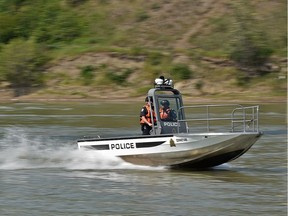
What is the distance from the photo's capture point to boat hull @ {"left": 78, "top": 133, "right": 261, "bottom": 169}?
16453 mm

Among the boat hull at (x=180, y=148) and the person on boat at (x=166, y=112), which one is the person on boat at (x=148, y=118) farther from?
the boat hull at (x=180, y=148)

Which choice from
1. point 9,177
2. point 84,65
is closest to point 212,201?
point 9,177

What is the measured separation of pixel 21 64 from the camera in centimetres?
5516

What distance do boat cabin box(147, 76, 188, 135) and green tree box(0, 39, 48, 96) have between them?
3648 centimetres

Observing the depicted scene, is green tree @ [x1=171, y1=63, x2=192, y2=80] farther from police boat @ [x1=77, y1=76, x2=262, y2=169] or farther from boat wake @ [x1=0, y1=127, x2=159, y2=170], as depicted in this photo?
police boat @ [x1=77, y1=76, x2=262, y2=169]

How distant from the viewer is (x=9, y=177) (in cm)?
1681

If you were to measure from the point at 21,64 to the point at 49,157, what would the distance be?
118 ft

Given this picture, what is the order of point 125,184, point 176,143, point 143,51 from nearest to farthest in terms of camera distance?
point 125,184, point 176,143, point 143,51

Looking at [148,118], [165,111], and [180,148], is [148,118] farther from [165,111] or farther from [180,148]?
[180,148]

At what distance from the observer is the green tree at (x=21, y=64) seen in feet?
178

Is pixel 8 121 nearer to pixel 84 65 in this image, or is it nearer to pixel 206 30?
pixel 84 65

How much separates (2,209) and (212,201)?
11.6 feet

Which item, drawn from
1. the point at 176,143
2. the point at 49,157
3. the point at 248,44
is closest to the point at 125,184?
the point at 176,143

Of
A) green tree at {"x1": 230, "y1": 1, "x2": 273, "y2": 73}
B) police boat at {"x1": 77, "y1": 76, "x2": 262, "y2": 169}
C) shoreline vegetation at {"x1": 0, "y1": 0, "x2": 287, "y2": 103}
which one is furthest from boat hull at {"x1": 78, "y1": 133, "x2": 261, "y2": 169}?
green tree at {"x1": 230, "y1": 1, "x2": 273, "y2": 73}
